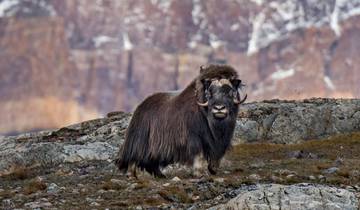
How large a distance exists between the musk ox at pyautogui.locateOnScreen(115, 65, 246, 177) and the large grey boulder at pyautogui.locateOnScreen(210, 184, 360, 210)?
524 centimetres

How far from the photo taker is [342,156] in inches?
1010

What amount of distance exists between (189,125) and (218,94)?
4.12 ft

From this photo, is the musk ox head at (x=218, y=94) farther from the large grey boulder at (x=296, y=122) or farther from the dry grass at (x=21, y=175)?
the large grey boulder at (x=296, y=122)

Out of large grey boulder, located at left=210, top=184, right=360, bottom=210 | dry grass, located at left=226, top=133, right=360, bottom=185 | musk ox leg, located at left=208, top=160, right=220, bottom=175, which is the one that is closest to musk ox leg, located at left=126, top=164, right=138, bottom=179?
musk ox leg, located at left=208, top=160, right=220, bottom=175

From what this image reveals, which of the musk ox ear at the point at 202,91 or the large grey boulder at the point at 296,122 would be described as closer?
the musk ox ear at the point at 202,91

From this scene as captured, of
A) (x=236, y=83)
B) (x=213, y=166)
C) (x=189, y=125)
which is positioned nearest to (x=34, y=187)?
(x=189, y=125)

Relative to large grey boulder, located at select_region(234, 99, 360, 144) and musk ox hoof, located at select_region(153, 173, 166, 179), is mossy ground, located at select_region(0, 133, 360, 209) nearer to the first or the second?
musk ox hoof, located at select_region(153, 173, 166, 179)

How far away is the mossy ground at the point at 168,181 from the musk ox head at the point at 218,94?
1.46 m

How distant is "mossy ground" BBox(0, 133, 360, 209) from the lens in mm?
18250

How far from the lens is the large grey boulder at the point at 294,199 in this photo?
52.5ft

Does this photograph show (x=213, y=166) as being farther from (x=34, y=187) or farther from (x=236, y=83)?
(x=34, y=187)

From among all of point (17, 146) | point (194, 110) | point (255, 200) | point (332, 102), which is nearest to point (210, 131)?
point (194, 110)

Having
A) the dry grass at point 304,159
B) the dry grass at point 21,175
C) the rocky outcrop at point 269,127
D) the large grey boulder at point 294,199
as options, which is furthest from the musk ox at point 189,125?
the rocky outcrop at point 269,127

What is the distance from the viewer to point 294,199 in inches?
637
